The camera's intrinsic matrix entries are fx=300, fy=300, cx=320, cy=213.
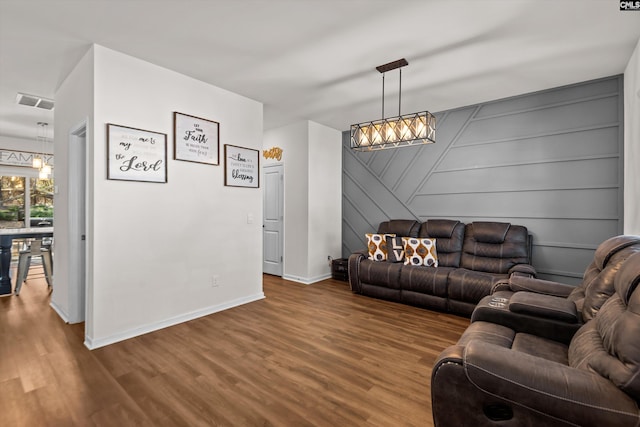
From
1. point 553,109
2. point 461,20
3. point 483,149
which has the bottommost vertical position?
point 483,149

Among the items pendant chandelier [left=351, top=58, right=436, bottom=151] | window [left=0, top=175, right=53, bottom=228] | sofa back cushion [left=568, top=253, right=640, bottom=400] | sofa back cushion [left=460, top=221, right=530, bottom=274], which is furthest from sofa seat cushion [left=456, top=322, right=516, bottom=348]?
window [left=0, top=175, right=53, bottom=228]

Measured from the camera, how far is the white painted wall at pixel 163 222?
273cm

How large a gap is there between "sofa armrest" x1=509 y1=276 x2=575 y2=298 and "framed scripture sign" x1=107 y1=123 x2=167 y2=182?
347 centimetres

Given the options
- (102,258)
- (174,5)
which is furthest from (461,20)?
(102,258)

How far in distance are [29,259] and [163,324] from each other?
316 centimetres

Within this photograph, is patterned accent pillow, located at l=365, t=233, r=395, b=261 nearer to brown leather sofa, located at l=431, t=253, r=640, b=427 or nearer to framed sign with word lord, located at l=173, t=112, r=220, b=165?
framed sign with word lord, located at l=173, t=112, r=220, b=165

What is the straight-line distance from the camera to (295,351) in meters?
2.62

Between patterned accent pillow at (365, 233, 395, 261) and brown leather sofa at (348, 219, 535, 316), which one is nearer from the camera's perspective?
brown leather sofa at (348, 219, 535, 316)

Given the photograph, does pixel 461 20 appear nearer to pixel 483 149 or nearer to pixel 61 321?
pixel 483 149

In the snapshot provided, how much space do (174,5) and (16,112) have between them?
4157mm

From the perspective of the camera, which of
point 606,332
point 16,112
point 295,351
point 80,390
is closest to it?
point 606,332

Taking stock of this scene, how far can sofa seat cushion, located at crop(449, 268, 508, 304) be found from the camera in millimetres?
3295

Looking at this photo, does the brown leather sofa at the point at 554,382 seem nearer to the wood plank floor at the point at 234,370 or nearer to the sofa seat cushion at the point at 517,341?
the sofa seat cushion at the point at 517,341

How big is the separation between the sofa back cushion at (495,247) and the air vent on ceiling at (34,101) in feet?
19.3
